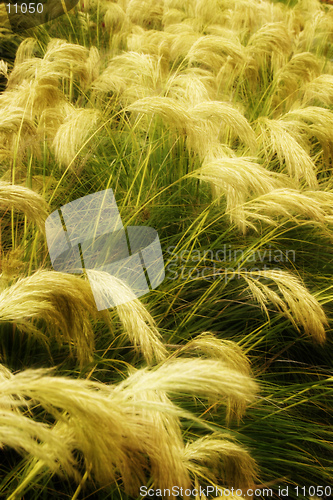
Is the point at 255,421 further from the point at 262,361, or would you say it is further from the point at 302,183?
the point at 302,183

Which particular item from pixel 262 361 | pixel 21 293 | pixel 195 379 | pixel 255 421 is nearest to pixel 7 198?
pixel 21 293

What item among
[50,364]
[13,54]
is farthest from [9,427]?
[13,54]

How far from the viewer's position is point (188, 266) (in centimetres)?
181

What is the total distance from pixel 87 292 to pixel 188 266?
0.79m

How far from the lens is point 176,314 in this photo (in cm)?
175

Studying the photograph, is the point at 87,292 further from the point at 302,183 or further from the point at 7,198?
the point at 302,183

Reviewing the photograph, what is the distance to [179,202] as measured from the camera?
222 cm

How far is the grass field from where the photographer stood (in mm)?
829

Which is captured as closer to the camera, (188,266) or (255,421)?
(255,421)

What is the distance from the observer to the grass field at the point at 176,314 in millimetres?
829

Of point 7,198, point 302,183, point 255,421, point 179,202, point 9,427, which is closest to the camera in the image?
point 9,427

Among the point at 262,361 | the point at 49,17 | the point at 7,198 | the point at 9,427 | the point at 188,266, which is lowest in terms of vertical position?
the point at 262,361

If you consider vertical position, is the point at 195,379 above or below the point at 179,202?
above

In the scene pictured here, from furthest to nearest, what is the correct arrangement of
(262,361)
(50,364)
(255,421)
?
1. (262,361)
2. (50,364)
3. (255,421)
